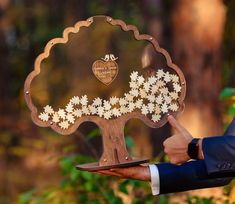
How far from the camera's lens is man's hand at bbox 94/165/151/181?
3756 millimetres

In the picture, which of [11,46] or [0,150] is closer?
[0,150]

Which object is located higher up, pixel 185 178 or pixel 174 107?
pixel 174 107

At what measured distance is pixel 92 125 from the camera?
848 cm

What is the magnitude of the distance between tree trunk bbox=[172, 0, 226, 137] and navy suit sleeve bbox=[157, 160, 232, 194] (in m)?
2.66

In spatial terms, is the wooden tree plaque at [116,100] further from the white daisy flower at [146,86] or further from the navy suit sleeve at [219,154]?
the navy suit sleeve at [219,154]

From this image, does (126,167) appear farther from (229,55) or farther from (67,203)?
(229,55)

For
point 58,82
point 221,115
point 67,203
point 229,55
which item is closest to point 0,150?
point 58,82

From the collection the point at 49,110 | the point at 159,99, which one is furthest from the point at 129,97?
the point at 49,110

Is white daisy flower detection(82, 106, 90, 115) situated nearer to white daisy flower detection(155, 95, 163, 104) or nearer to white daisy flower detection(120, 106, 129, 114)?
white daisy flower detection(120, 106, 129, 114)

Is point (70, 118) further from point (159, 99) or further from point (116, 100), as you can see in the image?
point (159, 99)

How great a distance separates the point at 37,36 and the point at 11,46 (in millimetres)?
1323

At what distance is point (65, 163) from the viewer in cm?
533

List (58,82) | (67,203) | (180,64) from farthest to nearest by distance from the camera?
1. (58,82)
2. (180,64)
3. (67,203)

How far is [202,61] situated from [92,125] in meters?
2.05
